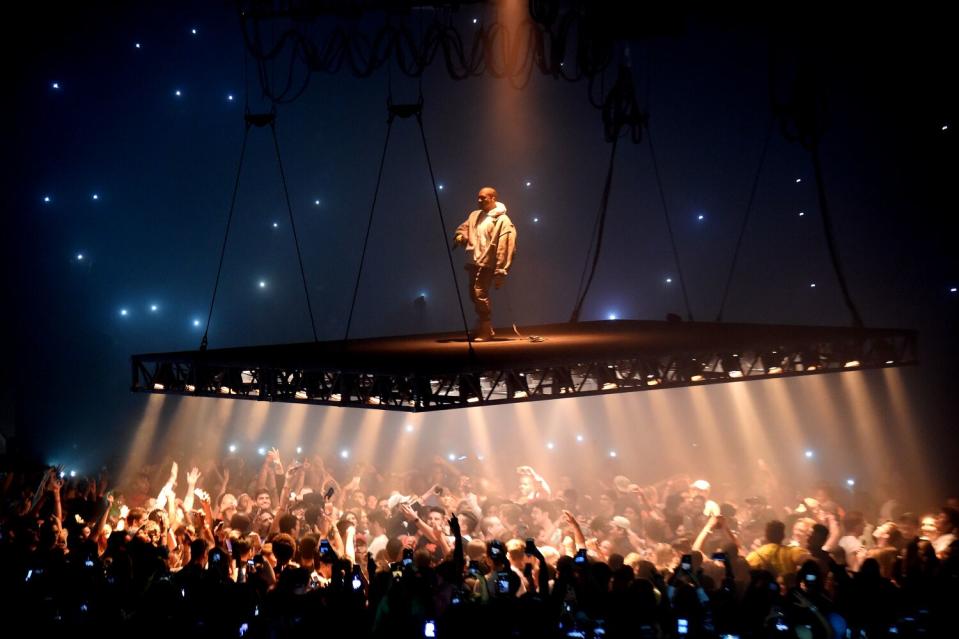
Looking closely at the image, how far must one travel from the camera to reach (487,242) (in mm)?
8594

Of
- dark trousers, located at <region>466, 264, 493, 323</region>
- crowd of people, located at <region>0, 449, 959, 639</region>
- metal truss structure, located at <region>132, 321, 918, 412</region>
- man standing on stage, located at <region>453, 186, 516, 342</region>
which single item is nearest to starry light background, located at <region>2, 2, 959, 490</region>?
metal truss structure, located at <region>132, 321, 918, 412</region>

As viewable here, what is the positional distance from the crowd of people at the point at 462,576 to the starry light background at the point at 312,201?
6152mm

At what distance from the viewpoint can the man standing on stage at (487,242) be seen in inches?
336

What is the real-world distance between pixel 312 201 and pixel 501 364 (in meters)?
8.98

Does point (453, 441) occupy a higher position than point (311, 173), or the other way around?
point (311, 173)

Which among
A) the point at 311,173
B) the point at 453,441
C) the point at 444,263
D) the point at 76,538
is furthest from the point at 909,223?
the point at 76,538

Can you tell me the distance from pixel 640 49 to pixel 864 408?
6.73 m

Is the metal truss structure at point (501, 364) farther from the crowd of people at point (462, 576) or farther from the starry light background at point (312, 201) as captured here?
the starry light background at point (312, 201)

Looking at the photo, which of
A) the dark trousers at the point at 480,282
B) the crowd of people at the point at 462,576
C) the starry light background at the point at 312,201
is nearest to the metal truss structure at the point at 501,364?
the dark trousers at the point at 480,282

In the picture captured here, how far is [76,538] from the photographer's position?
607cm

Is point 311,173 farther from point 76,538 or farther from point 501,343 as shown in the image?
point 76,538

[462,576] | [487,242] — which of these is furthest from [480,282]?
[462,576]

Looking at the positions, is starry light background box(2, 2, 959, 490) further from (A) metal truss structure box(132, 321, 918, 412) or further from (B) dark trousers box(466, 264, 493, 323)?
(B) dark trousers box(466, 264, 493, 323)

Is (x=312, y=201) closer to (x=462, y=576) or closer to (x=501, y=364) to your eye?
(x=501, y=364)
